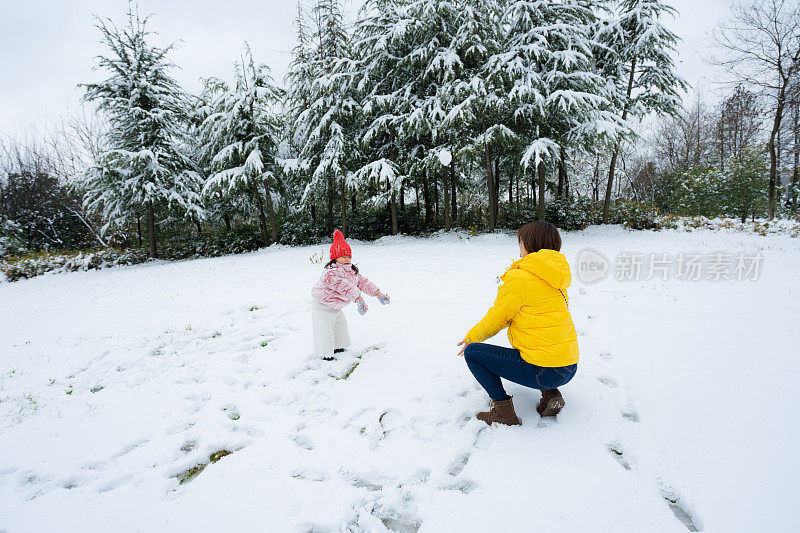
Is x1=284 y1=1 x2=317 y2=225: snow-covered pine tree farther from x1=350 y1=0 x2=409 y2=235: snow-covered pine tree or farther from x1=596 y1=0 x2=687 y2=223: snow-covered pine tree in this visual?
x1=596 y1=0 x2=687 y2=223: snow-covered pine tree

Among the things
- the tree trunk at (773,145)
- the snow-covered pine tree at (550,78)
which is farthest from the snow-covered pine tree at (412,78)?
the tree trunk at (773,145)

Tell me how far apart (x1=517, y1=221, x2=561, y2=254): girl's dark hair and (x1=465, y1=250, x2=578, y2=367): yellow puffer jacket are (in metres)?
0.09

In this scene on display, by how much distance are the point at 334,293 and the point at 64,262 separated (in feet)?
55.1

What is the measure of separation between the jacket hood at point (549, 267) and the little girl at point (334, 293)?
79.7 inches

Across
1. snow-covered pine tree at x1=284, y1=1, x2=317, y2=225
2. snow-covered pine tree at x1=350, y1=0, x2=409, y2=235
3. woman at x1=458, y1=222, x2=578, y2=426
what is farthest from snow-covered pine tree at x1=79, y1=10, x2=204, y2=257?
woman at x1=458, y1=222, x2=578, y2=426

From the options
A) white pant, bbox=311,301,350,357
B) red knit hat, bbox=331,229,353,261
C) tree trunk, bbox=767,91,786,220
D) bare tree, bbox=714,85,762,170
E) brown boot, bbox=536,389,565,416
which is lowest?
brown boot, bbox=536,389,565,416

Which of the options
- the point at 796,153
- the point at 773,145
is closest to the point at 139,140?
the point at 773,145

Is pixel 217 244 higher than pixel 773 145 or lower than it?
lower

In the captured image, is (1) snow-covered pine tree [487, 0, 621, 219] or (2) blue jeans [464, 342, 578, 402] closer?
(2) blue jeans [464, 342, 578, 402]

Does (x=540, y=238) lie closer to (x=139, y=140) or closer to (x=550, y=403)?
(x=550, y=403)

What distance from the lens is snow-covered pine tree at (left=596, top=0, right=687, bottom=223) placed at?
12.3 metres

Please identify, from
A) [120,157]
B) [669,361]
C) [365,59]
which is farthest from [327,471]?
[120,157]

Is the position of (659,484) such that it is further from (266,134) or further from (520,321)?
(266,134)

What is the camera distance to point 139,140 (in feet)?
44.7
